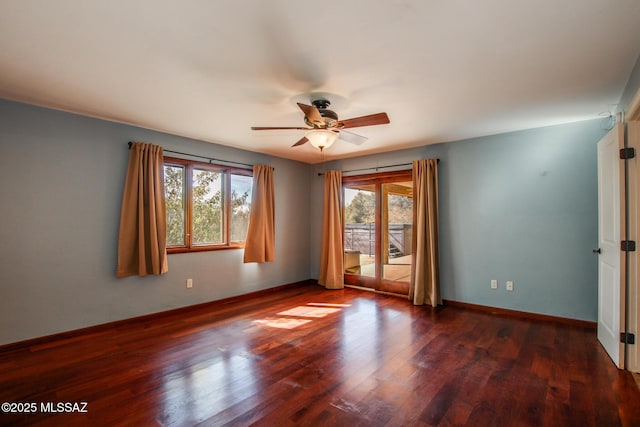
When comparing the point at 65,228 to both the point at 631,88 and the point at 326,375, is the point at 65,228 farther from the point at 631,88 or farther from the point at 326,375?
the point at 631,88

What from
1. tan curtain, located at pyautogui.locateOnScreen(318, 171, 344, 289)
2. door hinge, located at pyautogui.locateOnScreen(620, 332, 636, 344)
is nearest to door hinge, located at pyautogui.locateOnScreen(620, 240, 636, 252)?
door hinge, located at pyautogui.locateOnScreen(620, 332, 636, 344)

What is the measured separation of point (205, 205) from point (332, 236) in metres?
2.34

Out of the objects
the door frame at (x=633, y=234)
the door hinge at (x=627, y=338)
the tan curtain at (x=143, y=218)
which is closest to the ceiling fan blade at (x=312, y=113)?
the tan curtain at (x=143, y=218)

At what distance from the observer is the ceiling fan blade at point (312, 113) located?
8.43ft

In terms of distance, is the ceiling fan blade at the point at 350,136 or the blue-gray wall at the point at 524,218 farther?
the blue-gray wall at the point at 524,218

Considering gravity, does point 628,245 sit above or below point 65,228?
below

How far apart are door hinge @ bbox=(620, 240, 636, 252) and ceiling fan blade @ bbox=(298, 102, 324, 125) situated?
2853 mm

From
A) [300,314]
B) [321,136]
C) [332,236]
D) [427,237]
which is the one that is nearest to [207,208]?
[300,314]

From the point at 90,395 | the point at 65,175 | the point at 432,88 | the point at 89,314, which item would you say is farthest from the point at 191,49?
the point at 89,314

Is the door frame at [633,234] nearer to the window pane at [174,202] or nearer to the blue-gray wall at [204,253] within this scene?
the blue-gray wall at [204,253]

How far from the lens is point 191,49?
7.01ft

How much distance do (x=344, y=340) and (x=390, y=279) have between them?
2.28 metres

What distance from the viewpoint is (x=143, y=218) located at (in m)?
3.81

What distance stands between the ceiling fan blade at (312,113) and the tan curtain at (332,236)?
9.50 ft
